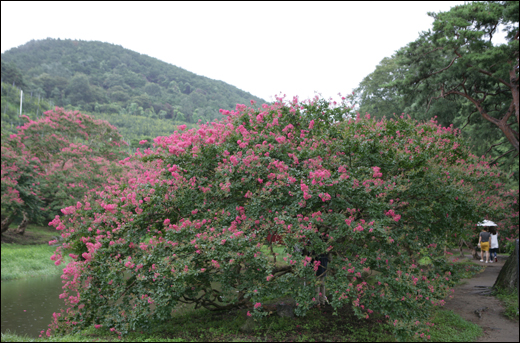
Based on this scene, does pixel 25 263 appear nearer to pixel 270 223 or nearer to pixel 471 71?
pixel 270 223

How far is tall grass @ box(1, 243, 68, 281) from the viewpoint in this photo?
46.1 ft

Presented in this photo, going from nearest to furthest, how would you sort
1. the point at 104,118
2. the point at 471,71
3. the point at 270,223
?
the point at 270,223, the point at 471,71, the point at 104,118

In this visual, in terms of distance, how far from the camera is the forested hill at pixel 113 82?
60625 millimetres

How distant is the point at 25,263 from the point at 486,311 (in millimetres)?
16916

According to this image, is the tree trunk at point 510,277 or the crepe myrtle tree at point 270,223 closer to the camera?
the crepe myrtle tree at point 270,223

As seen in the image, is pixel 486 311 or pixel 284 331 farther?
pixel 486 311

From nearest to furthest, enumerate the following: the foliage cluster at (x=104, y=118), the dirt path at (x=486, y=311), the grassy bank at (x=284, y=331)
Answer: the grassy bank at (x=284, y=331)
the dirt path at (x=486, y=311)
the foliage cluster at (x=104, y=118)

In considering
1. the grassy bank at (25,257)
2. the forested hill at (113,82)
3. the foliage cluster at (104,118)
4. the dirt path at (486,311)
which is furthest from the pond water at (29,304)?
the forested hill at (113,82)

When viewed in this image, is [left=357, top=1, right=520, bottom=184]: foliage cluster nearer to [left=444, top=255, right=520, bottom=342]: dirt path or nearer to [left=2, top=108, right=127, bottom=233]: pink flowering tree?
[left=444, top=255, right=520, bottom=342]: dirt path

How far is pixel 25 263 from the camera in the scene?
49.9ft

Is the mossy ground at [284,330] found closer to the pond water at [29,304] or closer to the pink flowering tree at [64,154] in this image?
the pond water at [29,304]

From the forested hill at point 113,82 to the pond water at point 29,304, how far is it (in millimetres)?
40373

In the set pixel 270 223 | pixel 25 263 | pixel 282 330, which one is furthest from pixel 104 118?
pixel 282 330

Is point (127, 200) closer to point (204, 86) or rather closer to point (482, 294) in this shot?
point (482, 294)
